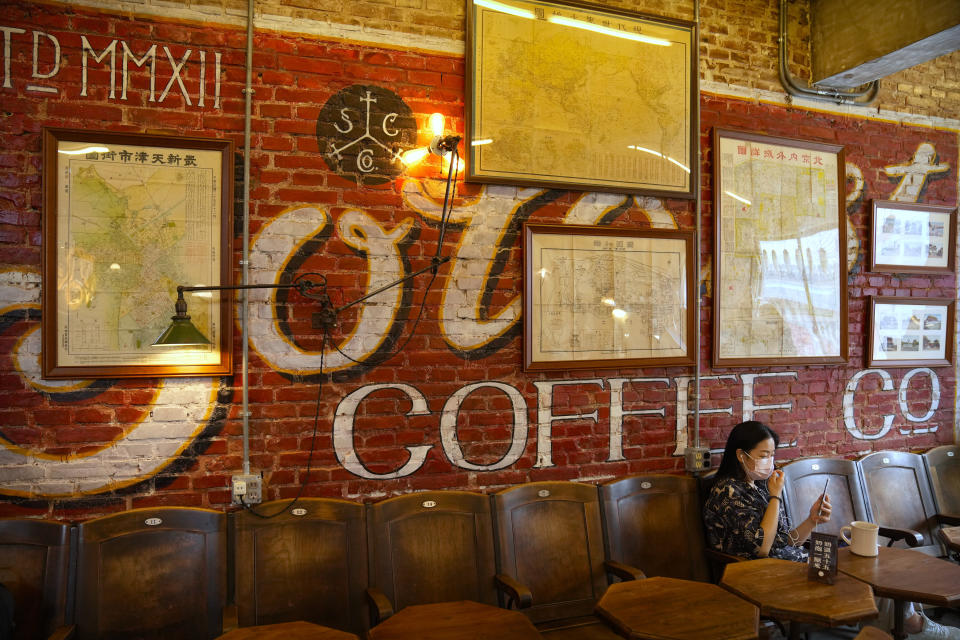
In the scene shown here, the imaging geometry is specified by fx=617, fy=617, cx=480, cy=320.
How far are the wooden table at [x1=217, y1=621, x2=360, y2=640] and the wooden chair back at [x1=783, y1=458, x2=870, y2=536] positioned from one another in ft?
9.01

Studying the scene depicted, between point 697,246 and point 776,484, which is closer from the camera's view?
point 776,484

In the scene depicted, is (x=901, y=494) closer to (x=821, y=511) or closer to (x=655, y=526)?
(x=821, y=511)

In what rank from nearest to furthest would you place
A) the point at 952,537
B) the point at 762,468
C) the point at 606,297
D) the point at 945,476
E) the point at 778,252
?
the point at 762,468, the point at 952,537, the point at 606,297, the point at 778,252, the point at 945,476

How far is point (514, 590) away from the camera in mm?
2797

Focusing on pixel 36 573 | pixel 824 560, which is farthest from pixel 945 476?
pixel 36 573

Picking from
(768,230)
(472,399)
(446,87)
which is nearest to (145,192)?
(446,87)

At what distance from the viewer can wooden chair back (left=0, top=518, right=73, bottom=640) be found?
8.34 feet

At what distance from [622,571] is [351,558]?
52.6 inches

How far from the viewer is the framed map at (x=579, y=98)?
3.30m

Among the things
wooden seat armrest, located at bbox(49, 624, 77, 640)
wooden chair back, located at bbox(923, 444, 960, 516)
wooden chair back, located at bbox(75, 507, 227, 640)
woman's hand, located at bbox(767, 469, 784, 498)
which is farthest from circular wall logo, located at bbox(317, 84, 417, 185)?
wooden chair back, located at bbox(923, 444, 960, 516)

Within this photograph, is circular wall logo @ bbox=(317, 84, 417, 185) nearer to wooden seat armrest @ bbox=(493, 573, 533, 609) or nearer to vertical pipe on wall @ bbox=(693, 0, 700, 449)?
vertical pipe on wall @ bbox=(693, 0, 700, 449)

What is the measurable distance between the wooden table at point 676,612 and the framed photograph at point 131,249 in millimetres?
2052

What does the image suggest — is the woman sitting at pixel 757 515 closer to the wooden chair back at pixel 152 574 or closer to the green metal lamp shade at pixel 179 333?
the wooden chair back at pixel 152 574

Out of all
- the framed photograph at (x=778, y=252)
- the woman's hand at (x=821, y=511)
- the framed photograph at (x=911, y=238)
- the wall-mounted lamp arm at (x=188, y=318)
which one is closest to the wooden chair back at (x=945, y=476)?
the framed photograph at (x=778, y=252)
